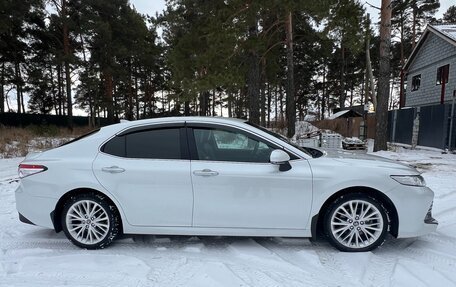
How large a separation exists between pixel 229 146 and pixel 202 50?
12418 mm

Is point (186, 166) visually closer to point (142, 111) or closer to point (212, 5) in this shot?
point (212, 5)

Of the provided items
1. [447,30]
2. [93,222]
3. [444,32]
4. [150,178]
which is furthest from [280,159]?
[447,30]

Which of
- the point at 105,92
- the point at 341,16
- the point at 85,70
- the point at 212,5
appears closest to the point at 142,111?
the point at 105,92

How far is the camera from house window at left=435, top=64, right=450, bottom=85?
54.1ft

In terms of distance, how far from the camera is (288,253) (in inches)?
131

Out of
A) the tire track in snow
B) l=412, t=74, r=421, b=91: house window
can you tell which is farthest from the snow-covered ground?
l=412, t=74, r=421, b=91: house window

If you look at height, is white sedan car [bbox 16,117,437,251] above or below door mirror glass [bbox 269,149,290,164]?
below

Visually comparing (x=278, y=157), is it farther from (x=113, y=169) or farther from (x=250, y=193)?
(x=113, y=169)

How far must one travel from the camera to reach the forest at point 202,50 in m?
11.3

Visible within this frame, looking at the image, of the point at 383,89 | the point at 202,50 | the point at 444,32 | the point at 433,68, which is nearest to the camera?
the point at 383,89

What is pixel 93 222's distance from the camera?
3.47m

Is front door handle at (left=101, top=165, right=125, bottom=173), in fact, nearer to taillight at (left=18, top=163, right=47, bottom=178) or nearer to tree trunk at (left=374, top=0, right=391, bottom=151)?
taillight at (left=18, top=163, right=47, bottom=178)

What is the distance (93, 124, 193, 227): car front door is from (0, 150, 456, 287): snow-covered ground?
41cm

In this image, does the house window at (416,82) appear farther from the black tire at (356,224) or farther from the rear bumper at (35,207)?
the rear bumper at (35,207)
